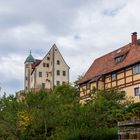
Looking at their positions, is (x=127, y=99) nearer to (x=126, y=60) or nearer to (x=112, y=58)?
(x=126, y=60)

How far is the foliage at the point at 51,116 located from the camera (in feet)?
111

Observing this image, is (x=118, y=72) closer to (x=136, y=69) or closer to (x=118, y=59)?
(x=118, y=59)

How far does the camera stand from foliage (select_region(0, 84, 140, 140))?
111 feet

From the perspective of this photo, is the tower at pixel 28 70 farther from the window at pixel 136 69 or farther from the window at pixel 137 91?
the window at pixel 137 91

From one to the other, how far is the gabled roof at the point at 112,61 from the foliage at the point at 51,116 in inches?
476

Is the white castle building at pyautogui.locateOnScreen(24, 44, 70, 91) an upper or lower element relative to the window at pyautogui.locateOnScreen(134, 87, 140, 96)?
upper

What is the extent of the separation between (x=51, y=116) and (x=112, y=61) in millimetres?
22410

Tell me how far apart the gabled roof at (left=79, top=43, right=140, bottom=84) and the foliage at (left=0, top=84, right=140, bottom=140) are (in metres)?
12.1

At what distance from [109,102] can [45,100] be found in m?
7.21

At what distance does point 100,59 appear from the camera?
62094mm

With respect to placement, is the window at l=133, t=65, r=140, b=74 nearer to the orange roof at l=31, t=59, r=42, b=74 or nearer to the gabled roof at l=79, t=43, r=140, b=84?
the gabled roof at l=79, t=43, r=140, b=84

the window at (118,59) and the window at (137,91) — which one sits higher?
the window at (118,59)

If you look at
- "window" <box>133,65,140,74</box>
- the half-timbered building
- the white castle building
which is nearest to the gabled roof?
the half-timbered building

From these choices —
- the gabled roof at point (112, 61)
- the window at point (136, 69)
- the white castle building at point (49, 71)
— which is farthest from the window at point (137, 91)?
the white castle building at point (49, 71)
